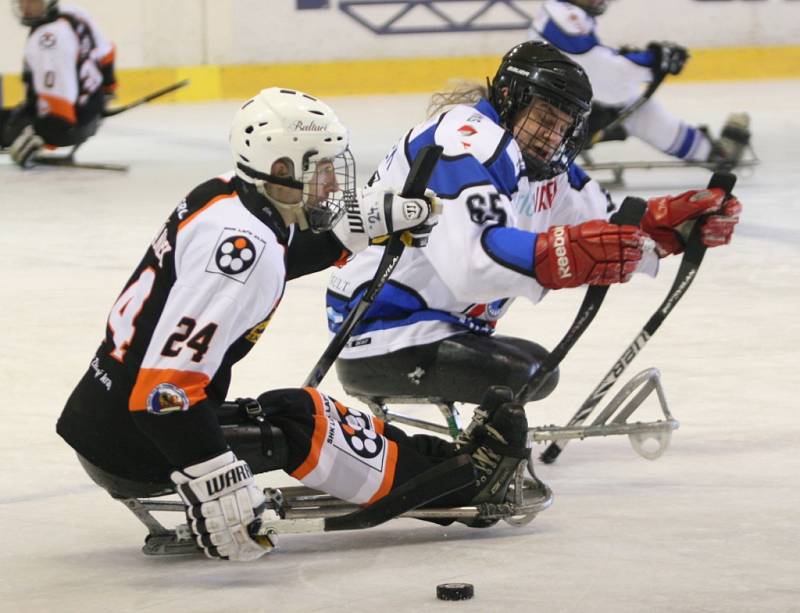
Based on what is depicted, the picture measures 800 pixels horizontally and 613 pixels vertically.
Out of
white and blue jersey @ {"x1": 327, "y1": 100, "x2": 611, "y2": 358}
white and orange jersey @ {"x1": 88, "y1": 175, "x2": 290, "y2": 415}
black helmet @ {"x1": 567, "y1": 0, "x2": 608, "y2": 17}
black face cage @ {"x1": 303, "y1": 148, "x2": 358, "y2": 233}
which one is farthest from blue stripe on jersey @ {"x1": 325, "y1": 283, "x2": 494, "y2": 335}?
black helmet @ {"x1": 567, "y1": 0, "x2": 608, "y2": 17}

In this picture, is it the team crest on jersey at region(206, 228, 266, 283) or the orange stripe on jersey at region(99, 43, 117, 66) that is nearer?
the team crest on jersey at region(206, 228, 266, 283)

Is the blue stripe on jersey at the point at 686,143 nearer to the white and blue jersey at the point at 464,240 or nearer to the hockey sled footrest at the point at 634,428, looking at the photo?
the white and blue jersey at the point at 464,240

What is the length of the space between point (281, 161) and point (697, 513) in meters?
1.11

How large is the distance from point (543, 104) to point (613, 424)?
2.29ft

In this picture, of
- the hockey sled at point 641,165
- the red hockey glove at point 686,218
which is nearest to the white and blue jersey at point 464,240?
the red hockey glove at point 686,218

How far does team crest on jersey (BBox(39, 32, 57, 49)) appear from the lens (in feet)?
30.2

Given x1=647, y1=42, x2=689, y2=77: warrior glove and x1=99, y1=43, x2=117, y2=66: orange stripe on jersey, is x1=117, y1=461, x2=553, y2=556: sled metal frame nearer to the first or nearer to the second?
x1=647, y1=42, x2=689, y2=77: warrior glove

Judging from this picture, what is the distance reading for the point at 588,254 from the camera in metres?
3.15

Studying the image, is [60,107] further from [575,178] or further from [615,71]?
[575,178]

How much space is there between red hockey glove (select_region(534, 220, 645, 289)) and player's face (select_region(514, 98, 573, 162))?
1.10 feet

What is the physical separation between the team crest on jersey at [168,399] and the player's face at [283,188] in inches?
16.0

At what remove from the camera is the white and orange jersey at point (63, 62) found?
923cm

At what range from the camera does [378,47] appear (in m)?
12.7

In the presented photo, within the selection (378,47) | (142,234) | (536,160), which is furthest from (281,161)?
(378,47)
